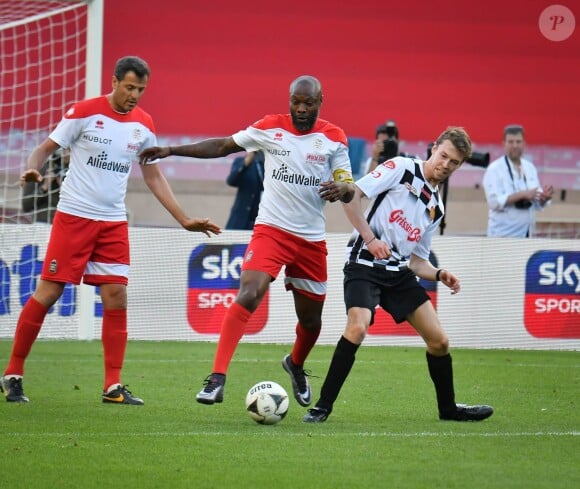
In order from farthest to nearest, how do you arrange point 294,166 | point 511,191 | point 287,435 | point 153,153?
point 511,191 → point 153,153 → point 294,166 → point 287,435

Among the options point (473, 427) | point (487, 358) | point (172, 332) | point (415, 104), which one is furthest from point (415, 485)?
point (415, 104)

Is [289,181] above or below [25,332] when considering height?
above

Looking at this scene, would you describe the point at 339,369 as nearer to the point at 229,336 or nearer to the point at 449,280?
the point at 229,336

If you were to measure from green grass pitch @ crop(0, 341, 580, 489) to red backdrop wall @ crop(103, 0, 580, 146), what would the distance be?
8352mm

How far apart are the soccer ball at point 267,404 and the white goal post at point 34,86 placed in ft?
19.5

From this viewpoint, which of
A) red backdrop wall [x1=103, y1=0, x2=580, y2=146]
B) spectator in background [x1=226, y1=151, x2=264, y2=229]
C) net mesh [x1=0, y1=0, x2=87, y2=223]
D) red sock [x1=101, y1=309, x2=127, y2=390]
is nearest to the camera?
red sock [x1=101, y1=309, x2=127, y2=390]

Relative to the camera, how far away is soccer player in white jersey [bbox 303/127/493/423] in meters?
7.61

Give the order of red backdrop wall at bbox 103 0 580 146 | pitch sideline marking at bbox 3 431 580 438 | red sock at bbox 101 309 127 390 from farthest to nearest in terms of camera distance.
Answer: red backdrop wall at bbox 103 0 580 146
red sock at bbox 101 309 127 390
pitch sideline marking at bbox 3 431 580 438

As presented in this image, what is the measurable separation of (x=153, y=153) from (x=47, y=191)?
608cm

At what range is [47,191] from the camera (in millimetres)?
14141

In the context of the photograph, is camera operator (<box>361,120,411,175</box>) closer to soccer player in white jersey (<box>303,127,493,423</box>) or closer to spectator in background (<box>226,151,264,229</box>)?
spectator in background (<box>226,151,264,229</box>)

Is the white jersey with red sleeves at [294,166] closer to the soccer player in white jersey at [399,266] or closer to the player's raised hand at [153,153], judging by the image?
the soccer player in white jersey at [399,266]

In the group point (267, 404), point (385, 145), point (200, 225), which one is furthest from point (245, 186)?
point (267, 404)

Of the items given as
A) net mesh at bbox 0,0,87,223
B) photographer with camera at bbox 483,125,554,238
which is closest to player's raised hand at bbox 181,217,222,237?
net mesh at bbox 0,0,87,223
